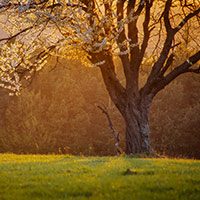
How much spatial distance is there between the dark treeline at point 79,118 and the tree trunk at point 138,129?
27.9 metres

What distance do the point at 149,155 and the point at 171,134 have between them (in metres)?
31.9

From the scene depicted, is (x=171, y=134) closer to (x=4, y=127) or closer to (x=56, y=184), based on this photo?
(x=4, y=127)

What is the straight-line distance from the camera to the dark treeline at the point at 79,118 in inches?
1841

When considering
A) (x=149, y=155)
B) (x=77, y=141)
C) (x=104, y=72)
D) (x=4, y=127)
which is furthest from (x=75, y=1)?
(x=4, y=127)

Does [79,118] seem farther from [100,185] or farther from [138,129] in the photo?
[100,185]

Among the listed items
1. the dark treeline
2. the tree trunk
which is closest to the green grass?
the tree trunk

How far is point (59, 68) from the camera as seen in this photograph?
2147 inches

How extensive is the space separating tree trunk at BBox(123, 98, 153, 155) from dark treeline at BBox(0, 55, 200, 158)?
91.6ft

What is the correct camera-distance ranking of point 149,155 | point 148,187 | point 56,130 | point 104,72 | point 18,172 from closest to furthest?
point 148,187
point 18,172
point 149,155
point 104,72
point 56,130

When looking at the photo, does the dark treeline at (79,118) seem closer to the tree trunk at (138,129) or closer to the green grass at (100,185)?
the tree trunk at (138,129)

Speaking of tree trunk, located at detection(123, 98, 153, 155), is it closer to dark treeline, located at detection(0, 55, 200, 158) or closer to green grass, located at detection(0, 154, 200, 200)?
green grass, located at detection(0, 154, 200, 200)

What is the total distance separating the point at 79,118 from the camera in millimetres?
50188

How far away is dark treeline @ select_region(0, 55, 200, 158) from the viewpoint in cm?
4675

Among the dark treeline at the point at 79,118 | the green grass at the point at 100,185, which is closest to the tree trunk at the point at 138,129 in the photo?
the green grass at the point at 100,185
